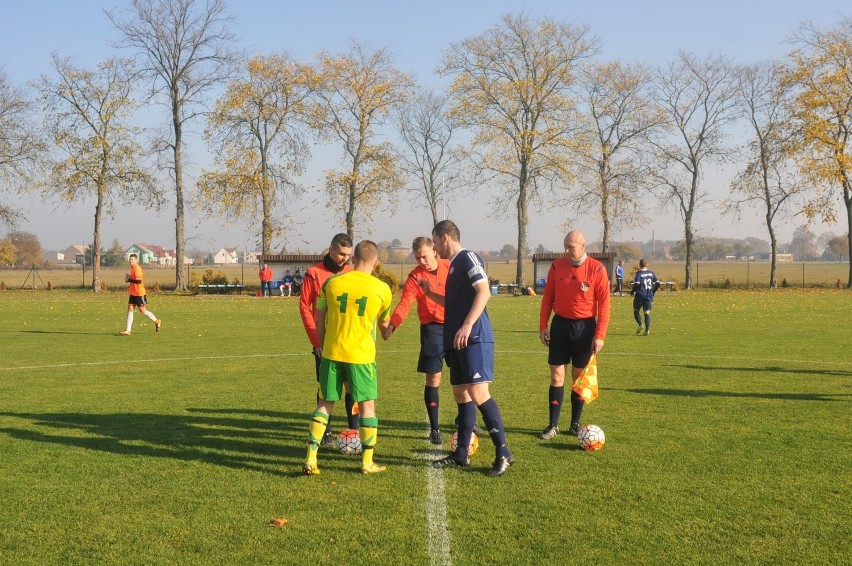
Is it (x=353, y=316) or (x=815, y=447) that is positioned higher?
(x=353, y=316)

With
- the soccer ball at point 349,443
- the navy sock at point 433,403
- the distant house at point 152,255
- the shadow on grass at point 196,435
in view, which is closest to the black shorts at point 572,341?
the navy sock at point 433,403

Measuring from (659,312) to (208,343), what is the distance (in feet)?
57.1

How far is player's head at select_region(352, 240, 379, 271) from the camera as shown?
271 inches

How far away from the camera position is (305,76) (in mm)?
51469

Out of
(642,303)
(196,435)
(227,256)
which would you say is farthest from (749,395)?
(227,256)

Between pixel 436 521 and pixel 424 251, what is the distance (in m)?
3.03

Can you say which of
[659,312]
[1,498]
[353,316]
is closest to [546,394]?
[353,316]

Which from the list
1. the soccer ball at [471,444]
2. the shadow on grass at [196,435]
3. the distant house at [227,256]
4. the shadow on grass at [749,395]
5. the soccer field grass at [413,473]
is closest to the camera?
the soccer field grass at [413,473]

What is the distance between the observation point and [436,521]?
571 centimetres

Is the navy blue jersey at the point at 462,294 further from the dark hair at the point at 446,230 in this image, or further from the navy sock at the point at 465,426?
the navy sock at the point at 465,426

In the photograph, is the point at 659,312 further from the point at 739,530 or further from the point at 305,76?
the point at 305,76

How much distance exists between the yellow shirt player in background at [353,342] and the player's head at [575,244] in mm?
2283

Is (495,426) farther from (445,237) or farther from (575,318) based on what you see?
(575,318)

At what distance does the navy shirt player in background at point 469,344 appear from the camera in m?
6.85
